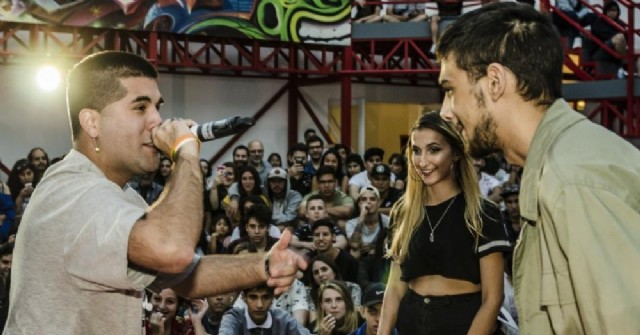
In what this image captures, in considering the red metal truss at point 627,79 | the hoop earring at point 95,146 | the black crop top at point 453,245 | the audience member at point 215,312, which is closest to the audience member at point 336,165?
the audience member at point 215,312

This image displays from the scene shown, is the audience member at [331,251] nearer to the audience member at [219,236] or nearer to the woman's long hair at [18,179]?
the audience member at [219,236]

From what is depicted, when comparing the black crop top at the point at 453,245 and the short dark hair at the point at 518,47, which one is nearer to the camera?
the short dark hair at the point at 518,47

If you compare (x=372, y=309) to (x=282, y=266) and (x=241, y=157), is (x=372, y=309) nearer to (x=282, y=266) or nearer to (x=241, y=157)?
(x=282, y=266)

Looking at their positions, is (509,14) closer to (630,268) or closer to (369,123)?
(630,268)

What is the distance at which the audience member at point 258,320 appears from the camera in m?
7.52

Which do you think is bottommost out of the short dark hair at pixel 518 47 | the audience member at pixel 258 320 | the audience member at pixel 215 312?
the audience member at pixel 215 312

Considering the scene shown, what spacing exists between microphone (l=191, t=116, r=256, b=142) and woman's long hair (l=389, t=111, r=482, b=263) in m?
1.43

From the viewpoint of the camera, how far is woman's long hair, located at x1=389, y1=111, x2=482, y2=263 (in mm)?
4680

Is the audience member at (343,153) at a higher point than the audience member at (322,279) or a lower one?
higher

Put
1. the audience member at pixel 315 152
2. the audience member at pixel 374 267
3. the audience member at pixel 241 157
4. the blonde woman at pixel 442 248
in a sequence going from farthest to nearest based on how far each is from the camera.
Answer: the audience member at pixel 315 152, the audience member at pixel 241 157, the audience member at pixel 374 267, the blonde woman at pixel 442 248

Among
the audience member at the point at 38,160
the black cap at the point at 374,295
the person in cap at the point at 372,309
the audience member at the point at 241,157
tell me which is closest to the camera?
the person in cap at the point at 372,309

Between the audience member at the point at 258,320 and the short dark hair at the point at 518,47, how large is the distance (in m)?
5.09

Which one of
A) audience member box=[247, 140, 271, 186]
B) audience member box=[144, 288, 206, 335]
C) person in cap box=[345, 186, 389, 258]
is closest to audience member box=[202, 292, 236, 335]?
audience member box=[144, 288, 206, 335]

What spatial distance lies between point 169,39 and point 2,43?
2.58m
